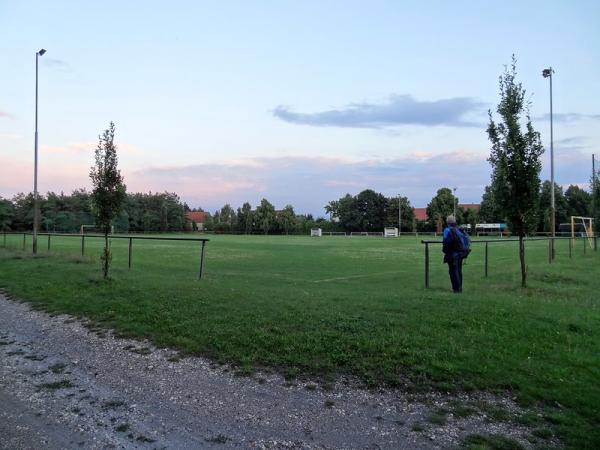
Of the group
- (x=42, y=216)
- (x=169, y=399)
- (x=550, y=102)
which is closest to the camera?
(x=169, y=399)

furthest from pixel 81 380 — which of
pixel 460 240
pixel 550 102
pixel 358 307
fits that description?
pixel 550 102

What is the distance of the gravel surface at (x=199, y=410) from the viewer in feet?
12.9

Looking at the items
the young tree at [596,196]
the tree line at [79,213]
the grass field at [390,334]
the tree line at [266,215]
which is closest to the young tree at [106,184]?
the grass field at [390,334]

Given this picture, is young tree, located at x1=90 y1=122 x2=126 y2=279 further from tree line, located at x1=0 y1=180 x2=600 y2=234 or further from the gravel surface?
tree line, located at x1=0 y1=180 x2=600 y2=234

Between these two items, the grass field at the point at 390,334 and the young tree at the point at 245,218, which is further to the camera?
the young tree at the point at 245,218

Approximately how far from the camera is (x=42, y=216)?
10069 centimetres

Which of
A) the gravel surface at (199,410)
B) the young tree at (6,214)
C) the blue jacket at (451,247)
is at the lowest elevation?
the gravel surface at (199,410)

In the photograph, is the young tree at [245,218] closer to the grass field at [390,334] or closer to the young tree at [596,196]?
the young tree at [596,196]

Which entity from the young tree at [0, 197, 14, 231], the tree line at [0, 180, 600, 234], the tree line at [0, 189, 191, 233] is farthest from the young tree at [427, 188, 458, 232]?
the young tree at [0, 197, 14, 231]

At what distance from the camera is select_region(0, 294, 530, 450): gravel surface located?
3.93 meters

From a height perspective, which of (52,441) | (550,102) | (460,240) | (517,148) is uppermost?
(550,102)

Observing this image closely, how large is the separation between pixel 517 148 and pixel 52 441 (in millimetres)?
11630

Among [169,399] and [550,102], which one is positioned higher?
[550,102]

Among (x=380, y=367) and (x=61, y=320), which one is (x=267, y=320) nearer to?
(x=380, y=367)
